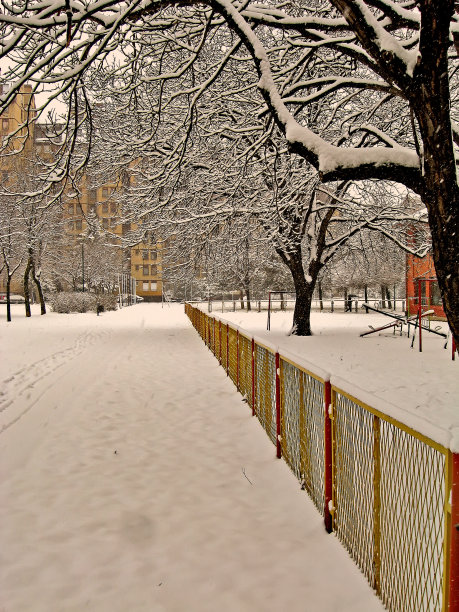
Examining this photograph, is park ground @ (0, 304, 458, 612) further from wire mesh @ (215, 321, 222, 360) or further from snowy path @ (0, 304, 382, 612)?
wire mesh @ (215, 321, 222, 360)

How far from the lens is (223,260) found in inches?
816

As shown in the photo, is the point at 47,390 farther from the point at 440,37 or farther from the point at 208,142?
the point at 208,142

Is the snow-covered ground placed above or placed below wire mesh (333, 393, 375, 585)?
below

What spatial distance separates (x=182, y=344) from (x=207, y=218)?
4.33 metres

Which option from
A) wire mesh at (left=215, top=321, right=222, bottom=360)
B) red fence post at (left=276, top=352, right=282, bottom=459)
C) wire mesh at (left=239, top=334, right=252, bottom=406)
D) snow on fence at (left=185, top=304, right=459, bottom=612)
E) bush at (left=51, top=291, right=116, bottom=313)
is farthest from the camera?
bush at (left=51, top=291, right=116, bottom=313)

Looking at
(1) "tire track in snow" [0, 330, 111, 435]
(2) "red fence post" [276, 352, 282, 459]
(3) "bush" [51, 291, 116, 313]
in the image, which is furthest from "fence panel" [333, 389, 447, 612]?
(3) "bush" [51, 291, 116, 313]

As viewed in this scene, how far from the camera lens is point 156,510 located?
412 centimetres

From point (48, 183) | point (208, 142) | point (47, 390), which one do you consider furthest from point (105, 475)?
point (208, 142)

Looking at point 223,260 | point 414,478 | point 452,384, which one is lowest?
point 452,384

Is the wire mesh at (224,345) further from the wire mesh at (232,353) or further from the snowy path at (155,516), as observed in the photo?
the snowy path at (155,516)

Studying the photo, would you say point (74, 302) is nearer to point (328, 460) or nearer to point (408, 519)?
point (328, 460)

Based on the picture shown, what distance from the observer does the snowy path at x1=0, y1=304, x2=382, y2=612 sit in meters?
2.95

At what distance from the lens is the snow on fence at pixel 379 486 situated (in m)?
2.16

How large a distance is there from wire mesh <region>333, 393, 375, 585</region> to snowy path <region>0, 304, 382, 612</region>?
5.1 inches
